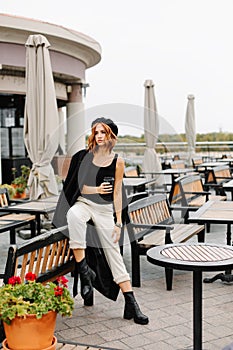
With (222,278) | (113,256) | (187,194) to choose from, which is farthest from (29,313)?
(187,194)

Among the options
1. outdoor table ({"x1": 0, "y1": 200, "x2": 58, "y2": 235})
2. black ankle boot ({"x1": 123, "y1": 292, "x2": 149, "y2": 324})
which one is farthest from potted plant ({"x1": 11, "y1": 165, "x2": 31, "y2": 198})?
black ankle boot ({"x1": 123, "y1": 292, "x2": 149, "y2": 324})

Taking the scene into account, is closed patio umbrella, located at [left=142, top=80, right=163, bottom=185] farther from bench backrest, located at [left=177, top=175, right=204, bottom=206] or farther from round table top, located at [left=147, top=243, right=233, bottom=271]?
round table top, located at [left=147, top=243, right=233, bottom=271]

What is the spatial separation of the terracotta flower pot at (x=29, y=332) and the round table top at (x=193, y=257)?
798 mm

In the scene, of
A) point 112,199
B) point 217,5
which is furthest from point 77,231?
point 217,5

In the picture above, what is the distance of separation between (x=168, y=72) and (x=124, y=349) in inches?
621

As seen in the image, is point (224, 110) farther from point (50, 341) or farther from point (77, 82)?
point (50, 341)

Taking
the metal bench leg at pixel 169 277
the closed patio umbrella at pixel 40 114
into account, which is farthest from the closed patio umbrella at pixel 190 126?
the metal bench leg at pixel 169 277

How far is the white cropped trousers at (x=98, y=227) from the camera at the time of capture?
411cm

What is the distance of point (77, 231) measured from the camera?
13.5ft

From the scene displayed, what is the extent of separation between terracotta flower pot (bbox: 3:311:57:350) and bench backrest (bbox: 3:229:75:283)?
378mm

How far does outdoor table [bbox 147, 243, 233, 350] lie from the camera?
3.06 metres

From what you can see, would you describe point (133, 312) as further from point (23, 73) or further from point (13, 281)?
point (23, 73)

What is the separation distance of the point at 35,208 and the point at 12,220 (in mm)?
327

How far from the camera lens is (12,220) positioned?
20.8 feet
